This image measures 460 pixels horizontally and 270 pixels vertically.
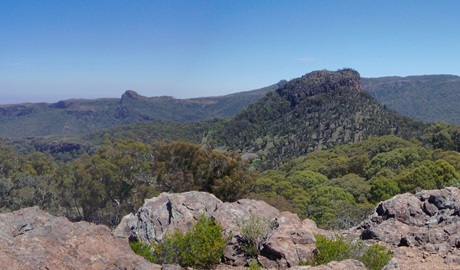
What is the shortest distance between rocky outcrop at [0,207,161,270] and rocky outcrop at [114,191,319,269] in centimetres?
258

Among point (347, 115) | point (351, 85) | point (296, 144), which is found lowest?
point (296, 144)

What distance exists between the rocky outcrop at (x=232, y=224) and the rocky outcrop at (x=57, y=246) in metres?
2.58

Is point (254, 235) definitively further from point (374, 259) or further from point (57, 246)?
point (57, 246)

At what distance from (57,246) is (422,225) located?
13.9m

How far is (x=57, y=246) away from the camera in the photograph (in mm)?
10477

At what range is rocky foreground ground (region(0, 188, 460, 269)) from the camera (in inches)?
400

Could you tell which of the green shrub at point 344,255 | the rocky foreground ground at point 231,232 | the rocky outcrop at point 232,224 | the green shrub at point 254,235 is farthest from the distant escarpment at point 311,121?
the green shrub at point 344,255

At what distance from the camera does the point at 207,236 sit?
40.4 feet

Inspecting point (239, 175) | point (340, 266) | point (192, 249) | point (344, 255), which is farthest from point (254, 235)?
A: point (239, 175)

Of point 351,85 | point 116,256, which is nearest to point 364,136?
point 351,85

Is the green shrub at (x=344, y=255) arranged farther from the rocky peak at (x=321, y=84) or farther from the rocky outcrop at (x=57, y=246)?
the rocky peak at (x=321, y=84)

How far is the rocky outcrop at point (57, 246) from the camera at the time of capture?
9461mm

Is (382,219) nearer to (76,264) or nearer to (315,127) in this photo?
(76,264)

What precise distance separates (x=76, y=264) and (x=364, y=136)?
350 feet
